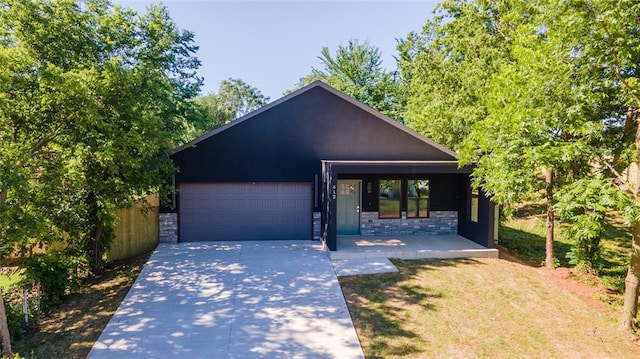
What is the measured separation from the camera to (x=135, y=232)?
36.2 feet

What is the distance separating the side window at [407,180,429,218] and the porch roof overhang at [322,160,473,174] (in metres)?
1.78

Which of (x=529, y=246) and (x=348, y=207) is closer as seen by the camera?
(x=348, y=207)

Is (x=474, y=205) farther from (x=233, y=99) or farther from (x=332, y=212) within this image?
(x=233, y=99)

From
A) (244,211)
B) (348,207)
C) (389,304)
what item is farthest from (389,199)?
(389,304)

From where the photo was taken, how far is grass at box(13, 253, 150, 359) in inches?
227

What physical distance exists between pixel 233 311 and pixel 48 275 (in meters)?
4.00

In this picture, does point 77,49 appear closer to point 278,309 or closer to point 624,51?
point 278,309

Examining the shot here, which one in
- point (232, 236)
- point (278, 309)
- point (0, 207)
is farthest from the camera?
point (232, 236)

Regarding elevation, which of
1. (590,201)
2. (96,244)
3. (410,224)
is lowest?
(96,244)

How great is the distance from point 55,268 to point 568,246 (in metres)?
15.8

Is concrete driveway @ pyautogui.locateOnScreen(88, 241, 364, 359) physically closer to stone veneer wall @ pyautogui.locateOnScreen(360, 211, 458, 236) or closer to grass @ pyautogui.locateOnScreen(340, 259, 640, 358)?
grass @ pyautogui.locateOnScreen(340, 259, 640, 358)

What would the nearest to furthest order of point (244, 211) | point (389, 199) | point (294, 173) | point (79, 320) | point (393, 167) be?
point (79, 320) < point (393, 167) < point (244, 211) < point (294, 173) < point (389, 199)

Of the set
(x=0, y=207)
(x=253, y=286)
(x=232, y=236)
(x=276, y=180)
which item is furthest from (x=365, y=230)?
(x=0, y=207)

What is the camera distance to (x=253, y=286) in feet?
26.7
